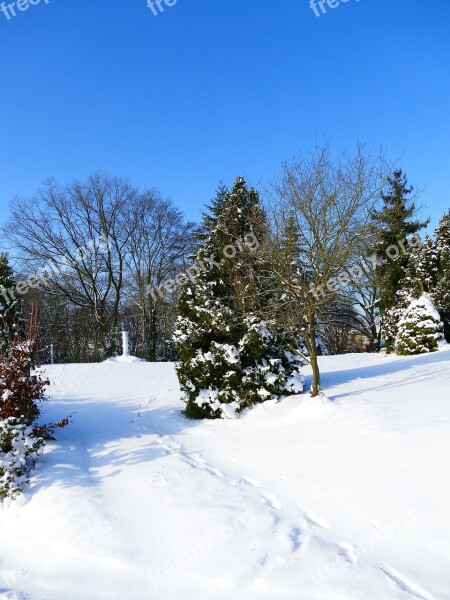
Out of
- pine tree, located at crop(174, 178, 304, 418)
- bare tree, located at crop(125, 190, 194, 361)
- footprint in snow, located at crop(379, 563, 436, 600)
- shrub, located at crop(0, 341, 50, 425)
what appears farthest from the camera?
bare tree, located at crop(125, 190, 194, 361)

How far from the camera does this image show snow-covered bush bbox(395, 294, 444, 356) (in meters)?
14.3

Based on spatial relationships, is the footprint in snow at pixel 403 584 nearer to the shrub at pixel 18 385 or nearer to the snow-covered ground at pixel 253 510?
the snow-covered ground at pixel 253 510

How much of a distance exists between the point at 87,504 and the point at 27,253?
21.4 meters

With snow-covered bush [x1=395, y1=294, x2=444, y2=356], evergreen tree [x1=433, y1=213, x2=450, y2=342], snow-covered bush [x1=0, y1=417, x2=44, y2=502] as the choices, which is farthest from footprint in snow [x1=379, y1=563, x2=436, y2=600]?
evergreen tree [x1=433, y1=213, x2=450, y2=342]

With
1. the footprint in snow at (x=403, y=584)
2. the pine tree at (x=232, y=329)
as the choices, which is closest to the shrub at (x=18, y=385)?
the pine tree at (x=232, y=329)

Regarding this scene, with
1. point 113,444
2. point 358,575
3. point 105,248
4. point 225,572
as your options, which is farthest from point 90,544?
point 105,248

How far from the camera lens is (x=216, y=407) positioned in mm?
8555

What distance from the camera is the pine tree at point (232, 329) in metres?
8.50

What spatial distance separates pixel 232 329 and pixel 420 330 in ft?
29.6

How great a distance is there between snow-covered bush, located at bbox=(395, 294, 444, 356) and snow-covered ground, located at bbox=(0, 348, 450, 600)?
7.02 metres

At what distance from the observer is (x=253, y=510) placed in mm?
4457

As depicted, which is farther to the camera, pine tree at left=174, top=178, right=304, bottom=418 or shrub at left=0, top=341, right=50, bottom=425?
pine tree at left=174, top=178, right=304, bottom=418

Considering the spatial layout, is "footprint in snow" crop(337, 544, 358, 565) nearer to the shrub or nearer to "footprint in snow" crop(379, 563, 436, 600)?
"footprint in snow" crop(379, 563, 436, 600)

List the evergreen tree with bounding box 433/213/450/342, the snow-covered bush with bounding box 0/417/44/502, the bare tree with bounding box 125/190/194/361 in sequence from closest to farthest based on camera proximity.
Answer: the snow-covered bush with bounding box 0/417/44/502 → the evergreen tree with bounding box 433/213/450/342 → the bare tree with bounding box 125/190/194/361
